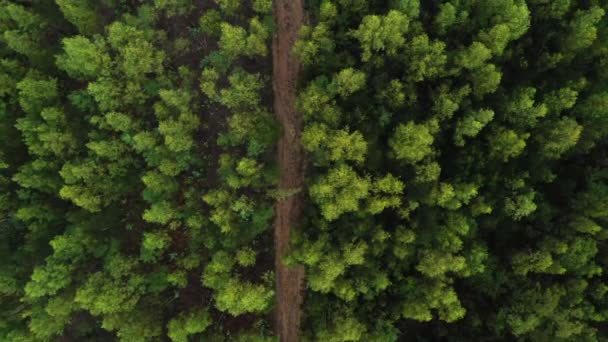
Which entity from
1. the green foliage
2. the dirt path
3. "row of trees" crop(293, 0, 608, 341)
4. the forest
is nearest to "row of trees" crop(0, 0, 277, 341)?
the forest

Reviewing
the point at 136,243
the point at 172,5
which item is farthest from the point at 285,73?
the point at 136,243

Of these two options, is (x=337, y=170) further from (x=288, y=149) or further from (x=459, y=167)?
(x=459, y=167)

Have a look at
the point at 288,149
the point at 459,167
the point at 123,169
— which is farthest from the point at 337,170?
the point at 123,169

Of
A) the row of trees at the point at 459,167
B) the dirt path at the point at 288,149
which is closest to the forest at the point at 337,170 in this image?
the row of trees at the point at 459,167

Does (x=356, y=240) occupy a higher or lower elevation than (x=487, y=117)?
lower

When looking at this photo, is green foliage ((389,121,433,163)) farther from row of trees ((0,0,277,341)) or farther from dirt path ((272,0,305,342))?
row of trees ((0,0,277,341))

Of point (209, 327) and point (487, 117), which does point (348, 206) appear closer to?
point (487, 117)
